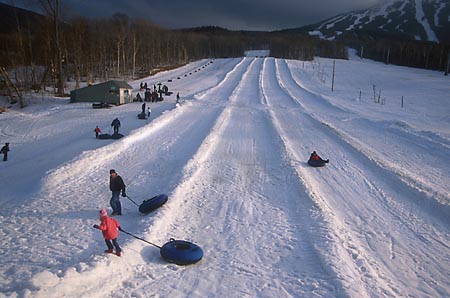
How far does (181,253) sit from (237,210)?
11.9 feet

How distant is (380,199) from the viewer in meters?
12.3

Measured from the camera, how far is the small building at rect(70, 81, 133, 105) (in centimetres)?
3738

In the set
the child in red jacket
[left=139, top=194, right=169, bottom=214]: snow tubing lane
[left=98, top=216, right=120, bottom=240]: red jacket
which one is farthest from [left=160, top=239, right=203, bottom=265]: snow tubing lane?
[left=139, top=194, right=169, bottom=214]: snow tubing lane

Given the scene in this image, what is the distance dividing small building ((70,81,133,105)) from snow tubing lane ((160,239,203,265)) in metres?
31.4

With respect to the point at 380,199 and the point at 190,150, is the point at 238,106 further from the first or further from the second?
the point at 380,199

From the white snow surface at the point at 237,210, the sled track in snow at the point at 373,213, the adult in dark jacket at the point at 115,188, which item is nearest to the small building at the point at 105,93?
the white snow surface at the point at 237,210

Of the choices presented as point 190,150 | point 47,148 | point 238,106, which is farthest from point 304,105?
point 47,148

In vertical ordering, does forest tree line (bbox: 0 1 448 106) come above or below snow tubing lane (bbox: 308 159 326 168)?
above

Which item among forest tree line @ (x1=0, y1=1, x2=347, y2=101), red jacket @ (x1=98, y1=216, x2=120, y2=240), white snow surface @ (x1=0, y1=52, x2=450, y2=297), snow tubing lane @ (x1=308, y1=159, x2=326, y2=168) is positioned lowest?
white snow surface @ (x1=0, y1=52, x2=450, y2=297)

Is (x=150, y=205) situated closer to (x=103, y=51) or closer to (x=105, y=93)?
(x=105, y=93)

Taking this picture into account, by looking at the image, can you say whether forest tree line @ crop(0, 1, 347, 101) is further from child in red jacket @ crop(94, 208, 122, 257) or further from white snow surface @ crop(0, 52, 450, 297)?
child in red jacket @ crop(94, 208, 122, 257)

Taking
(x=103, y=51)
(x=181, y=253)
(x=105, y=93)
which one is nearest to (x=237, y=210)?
(x=181, y=253)

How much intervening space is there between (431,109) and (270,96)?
59.5 ft

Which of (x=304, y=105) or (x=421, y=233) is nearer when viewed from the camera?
(x=421, y=233)
